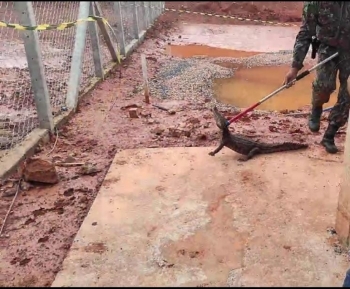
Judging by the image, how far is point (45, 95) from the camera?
15.8 ft

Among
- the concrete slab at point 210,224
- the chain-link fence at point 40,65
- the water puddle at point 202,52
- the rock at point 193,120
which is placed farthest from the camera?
the water puddle at point 202,52

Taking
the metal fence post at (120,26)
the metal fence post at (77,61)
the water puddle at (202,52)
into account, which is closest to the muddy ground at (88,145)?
the metal fence post at (77,61)

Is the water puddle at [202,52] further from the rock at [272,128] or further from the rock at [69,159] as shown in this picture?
the rock at [69,159]

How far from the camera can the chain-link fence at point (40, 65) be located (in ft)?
15.2

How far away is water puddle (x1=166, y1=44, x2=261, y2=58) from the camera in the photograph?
10.8 m

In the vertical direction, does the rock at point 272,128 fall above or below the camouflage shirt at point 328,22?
below

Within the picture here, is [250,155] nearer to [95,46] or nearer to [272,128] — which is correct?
[272,128]

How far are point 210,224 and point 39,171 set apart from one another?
5.30ft

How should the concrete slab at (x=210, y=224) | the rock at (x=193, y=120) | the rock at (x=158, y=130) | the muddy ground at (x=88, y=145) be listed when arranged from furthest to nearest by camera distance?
the rock at (x=193, y=120) → the rock at (x=158, y=130) → the muddy ground at (x=88, y=145) → the concrete slab at (x=210, y=224)

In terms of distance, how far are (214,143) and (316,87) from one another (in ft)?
3.84

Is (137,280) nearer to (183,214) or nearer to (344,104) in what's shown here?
(183,214)

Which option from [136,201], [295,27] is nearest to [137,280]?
[136,201]

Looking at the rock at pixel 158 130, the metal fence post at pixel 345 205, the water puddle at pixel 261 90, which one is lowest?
the water puddle at pixel 261 90

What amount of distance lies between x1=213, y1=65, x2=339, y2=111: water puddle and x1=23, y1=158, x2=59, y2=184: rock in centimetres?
347
